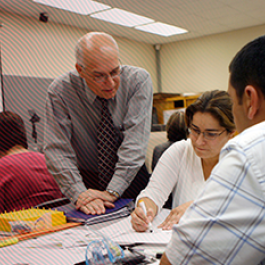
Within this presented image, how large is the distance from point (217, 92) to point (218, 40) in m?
1.85

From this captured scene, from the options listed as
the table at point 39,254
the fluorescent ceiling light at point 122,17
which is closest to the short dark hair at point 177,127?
the table at point 39,254

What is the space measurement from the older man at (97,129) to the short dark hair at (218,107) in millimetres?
171

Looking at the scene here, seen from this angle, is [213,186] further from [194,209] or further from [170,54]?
[170,54]

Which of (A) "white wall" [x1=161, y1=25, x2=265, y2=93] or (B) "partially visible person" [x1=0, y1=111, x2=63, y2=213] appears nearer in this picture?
(B) "partially visible person" [x1=0, y1=111, x2=63, y2=213]

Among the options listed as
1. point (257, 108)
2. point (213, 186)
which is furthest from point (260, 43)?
point (213, 186)

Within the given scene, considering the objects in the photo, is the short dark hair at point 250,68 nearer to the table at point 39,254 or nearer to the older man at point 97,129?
the table at point 39,254

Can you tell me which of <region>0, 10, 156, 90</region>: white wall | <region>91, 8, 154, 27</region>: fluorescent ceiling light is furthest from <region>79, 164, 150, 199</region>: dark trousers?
<region>91, 8, 154, 27</region>: fluorescent ceiling light

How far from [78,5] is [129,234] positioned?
81.2 inches

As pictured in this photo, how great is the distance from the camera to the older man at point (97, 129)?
0.89 meters

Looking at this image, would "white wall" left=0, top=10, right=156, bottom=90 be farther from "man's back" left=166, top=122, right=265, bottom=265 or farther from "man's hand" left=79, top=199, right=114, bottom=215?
"man's back" left=166, top=122, right=265, bottom=265

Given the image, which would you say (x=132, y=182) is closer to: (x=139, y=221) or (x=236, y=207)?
(x=139, y=221)

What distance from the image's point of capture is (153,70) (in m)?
3.04

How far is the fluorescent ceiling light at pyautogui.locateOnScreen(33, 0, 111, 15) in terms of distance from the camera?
2.04m

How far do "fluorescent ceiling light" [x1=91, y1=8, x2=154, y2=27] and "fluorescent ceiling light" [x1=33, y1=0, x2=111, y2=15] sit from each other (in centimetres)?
12
